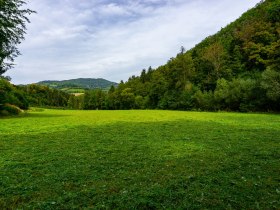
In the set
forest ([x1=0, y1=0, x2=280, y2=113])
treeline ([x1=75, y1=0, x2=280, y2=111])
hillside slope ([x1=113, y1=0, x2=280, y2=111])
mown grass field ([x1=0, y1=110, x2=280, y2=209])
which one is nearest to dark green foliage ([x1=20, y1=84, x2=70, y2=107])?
forest ([x1=0, y1=0, x2=280, y2=113])

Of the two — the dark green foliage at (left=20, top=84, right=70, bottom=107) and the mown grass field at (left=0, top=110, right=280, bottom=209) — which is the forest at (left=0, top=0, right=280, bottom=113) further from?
the dark green foliage at (left=20, top=84, right=70, bottom=107)

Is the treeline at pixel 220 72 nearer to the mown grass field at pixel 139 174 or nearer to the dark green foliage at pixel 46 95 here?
the mown grass field at pixel 139 174

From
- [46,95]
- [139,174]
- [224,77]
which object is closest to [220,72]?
[224,77]

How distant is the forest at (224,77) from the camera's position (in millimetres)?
45594

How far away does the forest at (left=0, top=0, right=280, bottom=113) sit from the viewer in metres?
45.6

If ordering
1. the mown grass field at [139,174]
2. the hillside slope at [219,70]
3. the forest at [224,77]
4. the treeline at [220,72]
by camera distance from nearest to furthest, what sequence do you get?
the mown grass field at [139,174], the forest at [224,77], the treeline at [220,72], the hillside slope at [219,70]

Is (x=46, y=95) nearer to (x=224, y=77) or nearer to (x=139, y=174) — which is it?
(x=224, y=77)

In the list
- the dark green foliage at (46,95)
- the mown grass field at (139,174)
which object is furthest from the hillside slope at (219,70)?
the dark green foliage at (46,95)

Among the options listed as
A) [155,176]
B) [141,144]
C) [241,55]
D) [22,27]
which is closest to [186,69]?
[241,55]

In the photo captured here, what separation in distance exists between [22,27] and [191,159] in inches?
1036

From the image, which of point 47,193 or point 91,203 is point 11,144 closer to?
point 47,193

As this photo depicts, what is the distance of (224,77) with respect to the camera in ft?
229

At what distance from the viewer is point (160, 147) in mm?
11625

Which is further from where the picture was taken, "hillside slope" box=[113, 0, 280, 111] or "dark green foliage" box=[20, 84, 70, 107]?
"dark green foliage" box=[20, 84, 70, 107]
